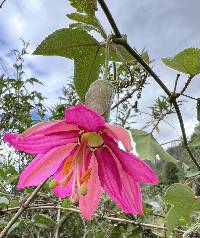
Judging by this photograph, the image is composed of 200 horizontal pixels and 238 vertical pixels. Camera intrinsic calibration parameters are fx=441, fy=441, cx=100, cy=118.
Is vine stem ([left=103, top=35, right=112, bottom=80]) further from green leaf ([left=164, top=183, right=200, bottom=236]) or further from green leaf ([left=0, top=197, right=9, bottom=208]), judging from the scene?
green leaf ([left=0, top=197, right=9, bottom=208])

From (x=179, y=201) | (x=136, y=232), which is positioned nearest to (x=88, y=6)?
(x=179, y=201)

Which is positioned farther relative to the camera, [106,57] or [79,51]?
[79,51]

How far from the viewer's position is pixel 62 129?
63 centimetres

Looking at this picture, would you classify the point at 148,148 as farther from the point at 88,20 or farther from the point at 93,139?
the point at 88,20

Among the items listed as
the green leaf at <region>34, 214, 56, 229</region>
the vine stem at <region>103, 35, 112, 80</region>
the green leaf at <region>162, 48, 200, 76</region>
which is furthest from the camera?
the green leaf at <region>34, 214, 56, 229</region>

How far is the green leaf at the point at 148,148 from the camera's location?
0.60 m

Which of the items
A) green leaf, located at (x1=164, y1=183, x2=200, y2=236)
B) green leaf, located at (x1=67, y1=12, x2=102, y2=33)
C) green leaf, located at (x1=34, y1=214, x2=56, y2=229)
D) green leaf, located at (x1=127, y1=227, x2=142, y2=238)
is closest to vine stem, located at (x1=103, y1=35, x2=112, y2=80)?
green leaf, located at (x1=67, y1=12, x2=102, y2=33)

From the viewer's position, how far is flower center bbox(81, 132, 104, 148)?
0.65 metres

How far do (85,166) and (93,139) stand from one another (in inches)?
1.7

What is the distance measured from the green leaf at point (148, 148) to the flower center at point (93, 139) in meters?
0.05

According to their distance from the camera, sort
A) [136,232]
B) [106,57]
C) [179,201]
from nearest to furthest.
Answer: [106,57] → [179,201] → [136,232]

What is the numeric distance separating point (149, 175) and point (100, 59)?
23 cm

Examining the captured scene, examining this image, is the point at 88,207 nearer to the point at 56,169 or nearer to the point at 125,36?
the point at 56,169

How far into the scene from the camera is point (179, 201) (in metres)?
0.80
